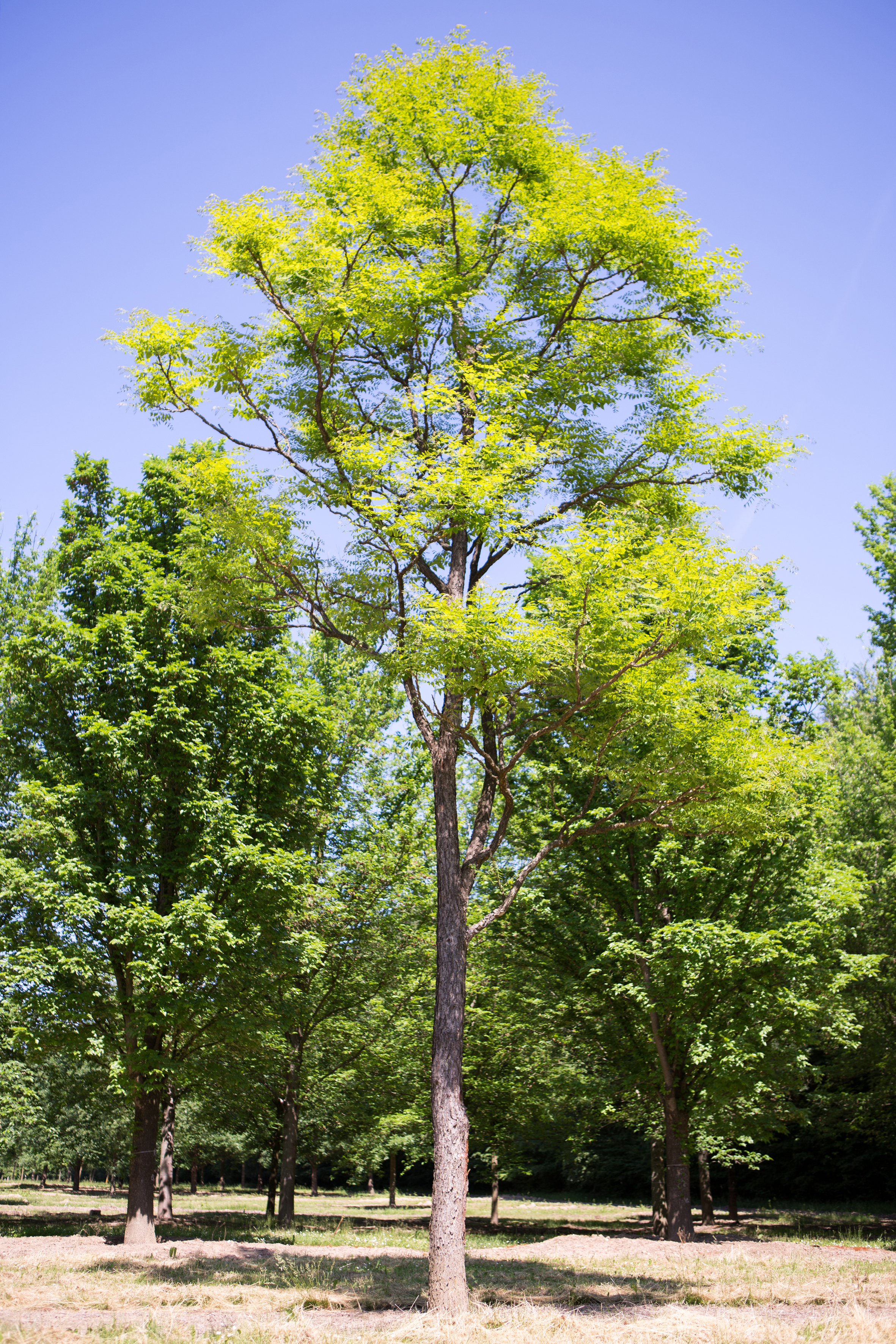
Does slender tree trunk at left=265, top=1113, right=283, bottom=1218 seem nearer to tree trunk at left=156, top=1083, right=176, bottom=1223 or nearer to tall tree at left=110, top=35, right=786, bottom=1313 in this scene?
tree trunk at left=156, top=1083, right=176, bottom=1223

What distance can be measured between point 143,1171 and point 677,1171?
8694mm

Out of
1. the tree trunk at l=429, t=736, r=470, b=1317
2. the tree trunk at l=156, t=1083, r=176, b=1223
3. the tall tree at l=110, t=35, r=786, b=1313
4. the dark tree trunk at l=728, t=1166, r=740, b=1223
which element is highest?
the tall tree at l=110, t=35, r=786, b=1313

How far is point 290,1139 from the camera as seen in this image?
17.8m

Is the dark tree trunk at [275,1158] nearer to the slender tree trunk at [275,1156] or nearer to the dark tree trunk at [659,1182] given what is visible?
the slender tree trunk at [275,1156]

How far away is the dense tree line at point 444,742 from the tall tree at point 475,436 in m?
0.05

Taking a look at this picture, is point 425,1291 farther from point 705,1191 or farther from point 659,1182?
point 705,1191

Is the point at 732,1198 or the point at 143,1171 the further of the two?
the point at 732,1198

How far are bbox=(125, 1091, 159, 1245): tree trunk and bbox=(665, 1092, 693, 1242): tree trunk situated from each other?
830 centimetres

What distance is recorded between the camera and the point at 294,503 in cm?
968

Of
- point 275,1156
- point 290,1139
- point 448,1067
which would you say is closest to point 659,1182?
point 290,1139

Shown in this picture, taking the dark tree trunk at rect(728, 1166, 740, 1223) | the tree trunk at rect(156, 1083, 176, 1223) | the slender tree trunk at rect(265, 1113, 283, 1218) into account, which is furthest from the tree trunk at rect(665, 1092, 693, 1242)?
the tree trunk at rect(156, 1083, 176, 1223)

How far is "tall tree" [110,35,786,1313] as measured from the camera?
26.4ft

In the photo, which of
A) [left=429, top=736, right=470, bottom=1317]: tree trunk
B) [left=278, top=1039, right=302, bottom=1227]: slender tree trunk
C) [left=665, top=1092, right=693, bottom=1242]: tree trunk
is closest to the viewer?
[left=429, top=736, right=470, bottom=1317]: tree trunk

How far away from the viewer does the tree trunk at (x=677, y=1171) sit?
15.0 metres
